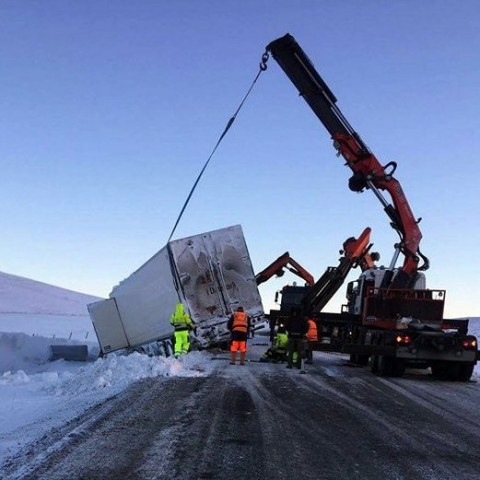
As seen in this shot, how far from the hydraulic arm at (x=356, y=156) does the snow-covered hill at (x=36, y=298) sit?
66675 millimetres

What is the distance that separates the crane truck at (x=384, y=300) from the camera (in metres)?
13.6

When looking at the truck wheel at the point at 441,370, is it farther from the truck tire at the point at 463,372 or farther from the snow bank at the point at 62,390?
the snow bank at the point at 62,390

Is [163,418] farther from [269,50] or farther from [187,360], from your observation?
[269,50]

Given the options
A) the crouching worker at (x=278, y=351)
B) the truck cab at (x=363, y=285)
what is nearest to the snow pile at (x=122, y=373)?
the crouching worker at (x=278, y=351)

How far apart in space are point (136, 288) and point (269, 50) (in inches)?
339

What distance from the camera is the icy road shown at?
17.0 feet

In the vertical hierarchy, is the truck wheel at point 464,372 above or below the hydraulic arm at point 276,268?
below

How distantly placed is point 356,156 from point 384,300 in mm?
4630

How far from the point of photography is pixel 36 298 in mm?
92500

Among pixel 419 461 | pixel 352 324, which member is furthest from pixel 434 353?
pixel 419 461

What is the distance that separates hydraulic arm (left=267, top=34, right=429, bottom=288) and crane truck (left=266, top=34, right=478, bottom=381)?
3cm

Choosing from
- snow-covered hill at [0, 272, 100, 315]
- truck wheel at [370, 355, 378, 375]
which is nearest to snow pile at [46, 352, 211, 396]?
truck wheel at [370, 355, 378, 375]

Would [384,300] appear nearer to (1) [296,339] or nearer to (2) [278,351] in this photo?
(1) [296,339]

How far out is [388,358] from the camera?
45.3ft
